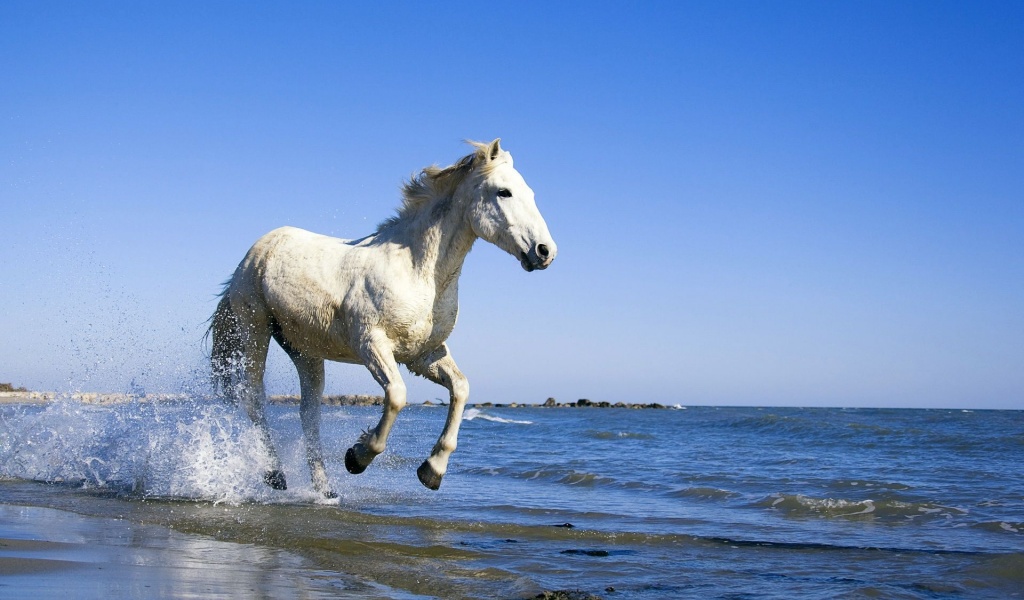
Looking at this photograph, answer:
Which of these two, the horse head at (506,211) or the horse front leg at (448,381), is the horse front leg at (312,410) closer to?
the horse front leg at (448,381)

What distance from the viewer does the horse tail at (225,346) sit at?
750 centimetres

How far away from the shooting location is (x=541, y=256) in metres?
A: 5.85

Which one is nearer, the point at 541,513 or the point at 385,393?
the point at 385,393

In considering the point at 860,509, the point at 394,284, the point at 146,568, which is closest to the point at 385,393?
the point at 394,284

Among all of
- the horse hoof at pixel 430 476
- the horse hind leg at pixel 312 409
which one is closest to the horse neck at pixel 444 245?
the horse hoof at pixel 430 476

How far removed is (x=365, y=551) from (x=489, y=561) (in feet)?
2.44

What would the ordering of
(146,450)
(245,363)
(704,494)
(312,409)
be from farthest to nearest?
(704,494) < (146,450) < (312,409) < (245,363)

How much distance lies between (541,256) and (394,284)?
3.68 ft

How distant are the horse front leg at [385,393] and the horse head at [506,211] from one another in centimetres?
106

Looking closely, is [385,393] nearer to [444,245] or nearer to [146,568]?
[444,245]

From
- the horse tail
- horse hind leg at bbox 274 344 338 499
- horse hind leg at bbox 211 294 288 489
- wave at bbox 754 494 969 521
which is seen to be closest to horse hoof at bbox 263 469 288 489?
horse hind leg at bbox 211 294 288 489

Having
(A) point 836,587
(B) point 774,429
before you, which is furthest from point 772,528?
(B) point 774,429

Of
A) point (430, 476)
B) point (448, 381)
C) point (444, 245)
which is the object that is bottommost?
point (430, 476)

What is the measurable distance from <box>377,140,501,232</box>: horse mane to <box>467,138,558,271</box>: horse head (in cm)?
1
